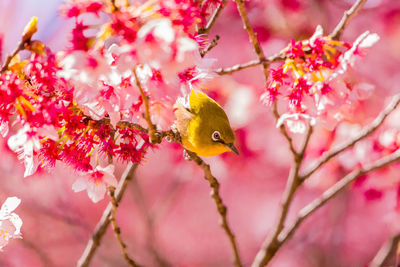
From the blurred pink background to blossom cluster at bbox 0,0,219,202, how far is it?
870mm

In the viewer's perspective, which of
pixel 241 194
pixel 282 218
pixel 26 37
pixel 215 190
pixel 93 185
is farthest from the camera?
pixel 241 194

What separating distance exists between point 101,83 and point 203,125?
20cm

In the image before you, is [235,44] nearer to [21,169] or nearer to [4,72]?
[21,169]

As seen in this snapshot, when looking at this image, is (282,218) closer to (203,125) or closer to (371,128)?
(371,128)

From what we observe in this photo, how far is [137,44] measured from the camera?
508mm

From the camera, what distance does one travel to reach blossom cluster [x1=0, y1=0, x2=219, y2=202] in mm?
522

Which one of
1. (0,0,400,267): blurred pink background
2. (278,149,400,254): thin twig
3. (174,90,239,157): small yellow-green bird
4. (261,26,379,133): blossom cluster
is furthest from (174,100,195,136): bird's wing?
(0,0,400,267): blurred pink background

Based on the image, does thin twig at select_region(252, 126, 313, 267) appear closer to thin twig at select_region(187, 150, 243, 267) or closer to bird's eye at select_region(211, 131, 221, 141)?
thin twig at select_region(187, 150, 243, 267)

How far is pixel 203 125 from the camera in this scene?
30.5 inches

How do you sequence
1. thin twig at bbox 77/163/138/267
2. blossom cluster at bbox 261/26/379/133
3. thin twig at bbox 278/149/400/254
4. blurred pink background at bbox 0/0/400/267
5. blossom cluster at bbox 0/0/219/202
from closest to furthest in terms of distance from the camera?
1. blossom cluster at bbox 0/0/219/202
2. blossom cluster at bbox 261/26/379/133
3. thin twig at bbox 278/149/400/254
4. thin twig at bbox 77/163/138/267
5. blurred pink background at bbox 0/0/400/267

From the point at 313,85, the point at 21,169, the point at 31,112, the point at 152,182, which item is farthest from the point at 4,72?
the point at 152,182

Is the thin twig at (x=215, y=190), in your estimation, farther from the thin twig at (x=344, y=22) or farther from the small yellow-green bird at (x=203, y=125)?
the thin twig at (x=344, y=22)


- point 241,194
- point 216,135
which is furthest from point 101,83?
point 241,194

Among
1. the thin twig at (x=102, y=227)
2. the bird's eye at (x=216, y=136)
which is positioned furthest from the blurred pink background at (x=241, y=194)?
the bird's eye at (x=216, y=136)
